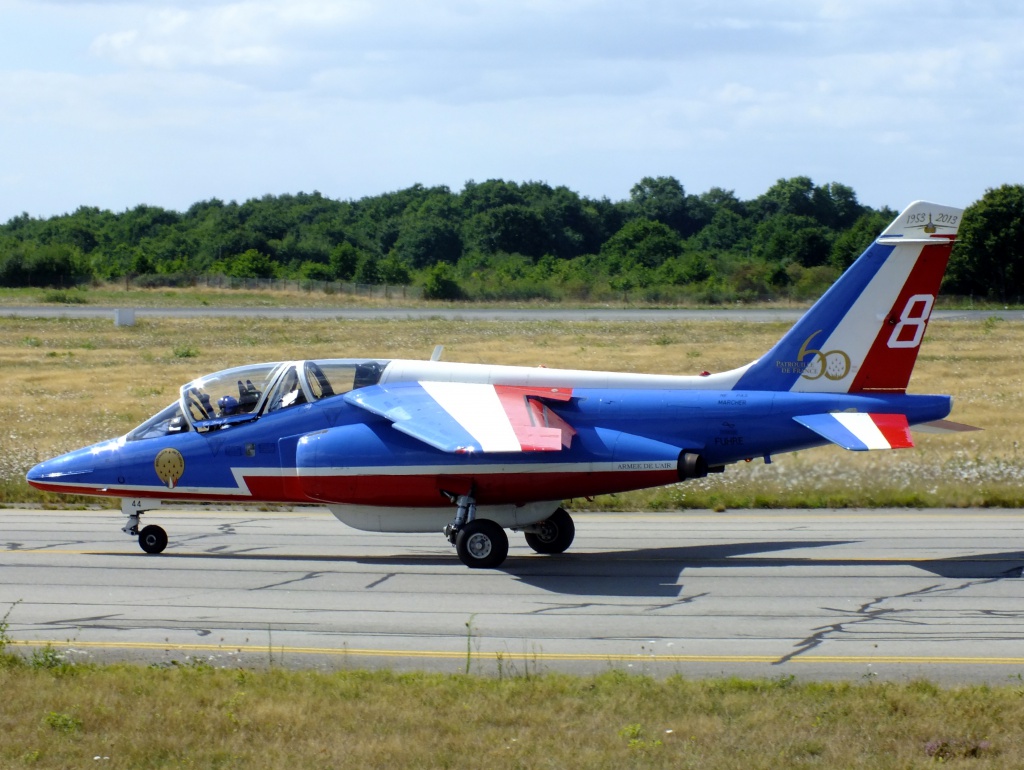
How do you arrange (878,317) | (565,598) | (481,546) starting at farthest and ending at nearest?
(878,317)
(481,546)
(565,598)

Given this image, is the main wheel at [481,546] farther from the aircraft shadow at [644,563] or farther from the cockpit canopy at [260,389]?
the cockpit canopy at [260,389]

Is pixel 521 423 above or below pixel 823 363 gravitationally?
below

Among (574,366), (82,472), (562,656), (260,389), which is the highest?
(260,389)

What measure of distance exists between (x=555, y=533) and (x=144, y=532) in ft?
18.0

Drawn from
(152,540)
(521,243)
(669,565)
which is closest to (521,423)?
(669,565)

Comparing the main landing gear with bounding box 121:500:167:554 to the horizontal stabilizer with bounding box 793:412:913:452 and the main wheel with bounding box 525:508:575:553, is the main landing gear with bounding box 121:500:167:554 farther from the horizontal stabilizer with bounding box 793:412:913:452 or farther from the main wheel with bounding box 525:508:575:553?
the horizontal stabilizer with bounding box 793:412:913:452

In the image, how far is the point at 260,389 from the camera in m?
15.7

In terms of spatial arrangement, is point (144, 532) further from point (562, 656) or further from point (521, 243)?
point (521, 243)

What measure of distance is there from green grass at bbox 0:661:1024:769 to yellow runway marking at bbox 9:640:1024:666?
2.83 feet

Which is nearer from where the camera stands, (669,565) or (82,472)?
(669,565)

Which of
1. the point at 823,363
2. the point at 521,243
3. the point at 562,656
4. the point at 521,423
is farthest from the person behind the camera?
the point at 521,243

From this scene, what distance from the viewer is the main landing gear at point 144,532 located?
51.6 feet

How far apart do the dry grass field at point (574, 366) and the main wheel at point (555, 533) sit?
406 centimetres

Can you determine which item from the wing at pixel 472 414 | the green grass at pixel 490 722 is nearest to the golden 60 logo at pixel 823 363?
the wing at pixel 472 414
